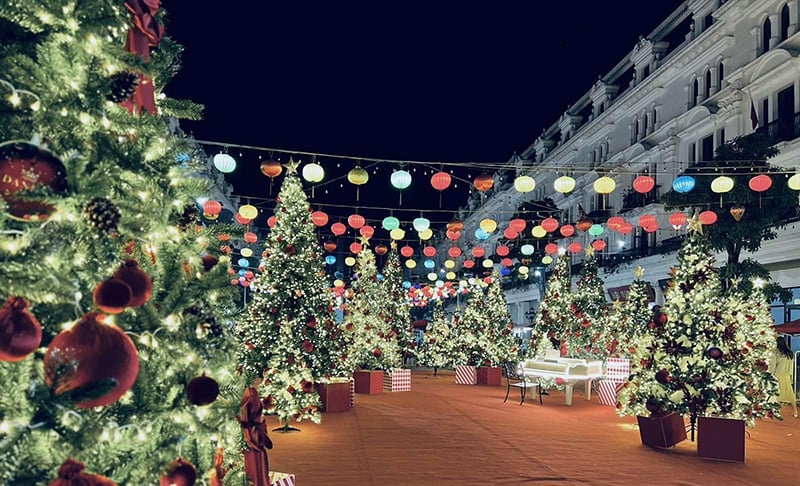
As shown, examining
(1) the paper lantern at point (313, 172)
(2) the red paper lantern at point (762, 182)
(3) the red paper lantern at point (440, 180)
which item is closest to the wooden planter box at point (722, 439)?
(2) the red paper lantern at point (762, 182)

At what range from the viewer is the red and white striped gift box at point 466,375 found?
20516 millimetres

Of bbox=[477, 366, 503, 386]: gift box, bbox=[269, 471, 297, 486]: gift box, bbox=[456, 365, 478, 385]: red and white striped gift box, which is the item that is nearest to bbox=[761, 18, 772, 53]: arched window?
bbox=[477, 366, 503, 386]: gift box

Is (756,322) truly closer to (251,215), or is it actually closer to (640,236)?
(251,215)

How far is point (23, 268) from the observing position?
7.29 ft

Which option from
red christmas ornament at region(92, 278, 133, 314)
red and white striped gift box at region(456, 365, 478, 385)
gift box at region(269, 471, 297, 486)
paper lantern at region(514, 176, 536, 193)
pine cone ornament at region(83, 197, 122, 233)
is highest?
paper lantern at region(514, 176, 536, 193)

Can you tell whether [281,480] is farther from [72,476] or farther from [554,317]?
[554,317]

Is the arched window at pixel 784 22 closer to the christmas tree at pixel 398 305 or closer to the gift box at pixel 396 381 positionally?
the christmas tree at pixel 398 305

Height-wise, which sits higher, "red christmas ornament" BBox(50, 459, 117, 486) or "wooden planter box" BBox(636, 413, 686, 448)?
"red christmas ornament" BBox(50, 459, 117, 486)

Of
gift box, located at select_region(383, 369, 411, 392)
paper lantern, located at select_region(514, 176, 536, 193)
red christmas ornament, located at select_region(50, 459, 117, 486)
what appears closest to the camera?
red christmas ornament, located at select_region(50, 459, 117, 486)

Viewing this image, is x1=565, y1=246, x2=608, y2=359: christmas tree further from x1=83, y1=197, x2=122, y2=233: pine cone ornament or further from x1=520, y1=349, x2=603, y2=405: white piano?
x1=83, y1=197, x2=122, y2=233: pine cone ornament

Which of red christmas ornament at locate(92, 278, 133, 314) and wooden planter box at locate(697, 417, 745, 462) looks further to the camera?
wooden planter box at locate(697, 417, 745, 462)

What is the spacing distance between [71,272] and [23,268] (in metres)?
0.28

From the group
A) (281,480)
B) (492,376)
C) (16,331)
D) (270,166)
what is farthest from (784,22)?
(16,331)

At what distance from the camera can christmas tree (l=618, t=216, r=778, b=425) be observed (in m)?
9.18
